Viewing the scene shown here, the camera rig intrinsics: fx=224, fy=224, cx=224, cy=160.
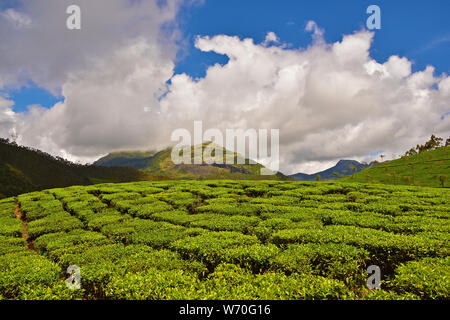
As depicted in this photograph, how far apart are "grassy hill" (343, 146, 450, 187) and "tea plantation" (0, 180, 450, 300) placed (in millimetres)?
49860

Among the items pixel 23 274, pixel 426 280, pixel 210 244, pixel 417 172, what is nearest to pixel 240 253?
pixel 210 244

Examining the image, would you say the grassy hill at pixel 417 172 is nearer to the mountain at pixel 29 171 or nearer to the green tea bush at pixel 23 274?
the green tea bush at pixel 23 274

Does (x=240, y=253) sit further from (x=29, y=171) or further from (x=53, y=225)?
(x=29, y=171)

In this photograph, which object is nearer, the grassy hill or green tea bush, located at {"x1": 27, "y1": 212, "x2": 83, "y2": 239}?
green tea bush, located at {"x1": 27, "y1": 212, "x2": 83, "y2": 239}

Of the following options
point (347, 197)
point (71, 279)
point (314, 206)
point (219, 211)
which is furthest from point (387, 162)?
point (71, 279)

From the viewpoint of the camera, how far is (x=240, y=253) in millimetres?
12891

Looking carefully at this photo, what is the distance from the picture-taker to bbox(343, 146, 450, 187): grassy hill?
2495 inches

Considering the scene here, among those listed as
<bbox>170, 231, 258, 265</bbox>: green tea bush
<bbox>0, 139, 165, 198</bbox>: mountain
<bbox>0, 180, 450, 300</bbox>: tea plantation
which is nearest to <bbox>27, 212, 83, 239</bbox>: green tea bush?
<bbox>0, 180, 450, 300</bbox>: tea plantation

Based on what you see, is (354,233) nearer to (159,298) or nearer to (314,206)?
(314,206)

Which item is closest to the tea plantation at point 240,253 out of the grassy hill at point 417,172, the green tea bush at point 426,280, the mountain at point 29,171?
the green tea bush at point 426,280

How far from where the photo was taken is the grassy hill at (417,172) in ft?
208

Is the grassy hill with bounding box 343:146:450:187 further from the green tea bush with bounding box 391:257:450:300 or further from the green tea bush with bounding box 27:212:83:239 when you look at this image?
the green tea bush with bounding box 27:212:83:239

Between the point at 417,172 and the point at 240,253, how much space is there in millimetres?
84526
